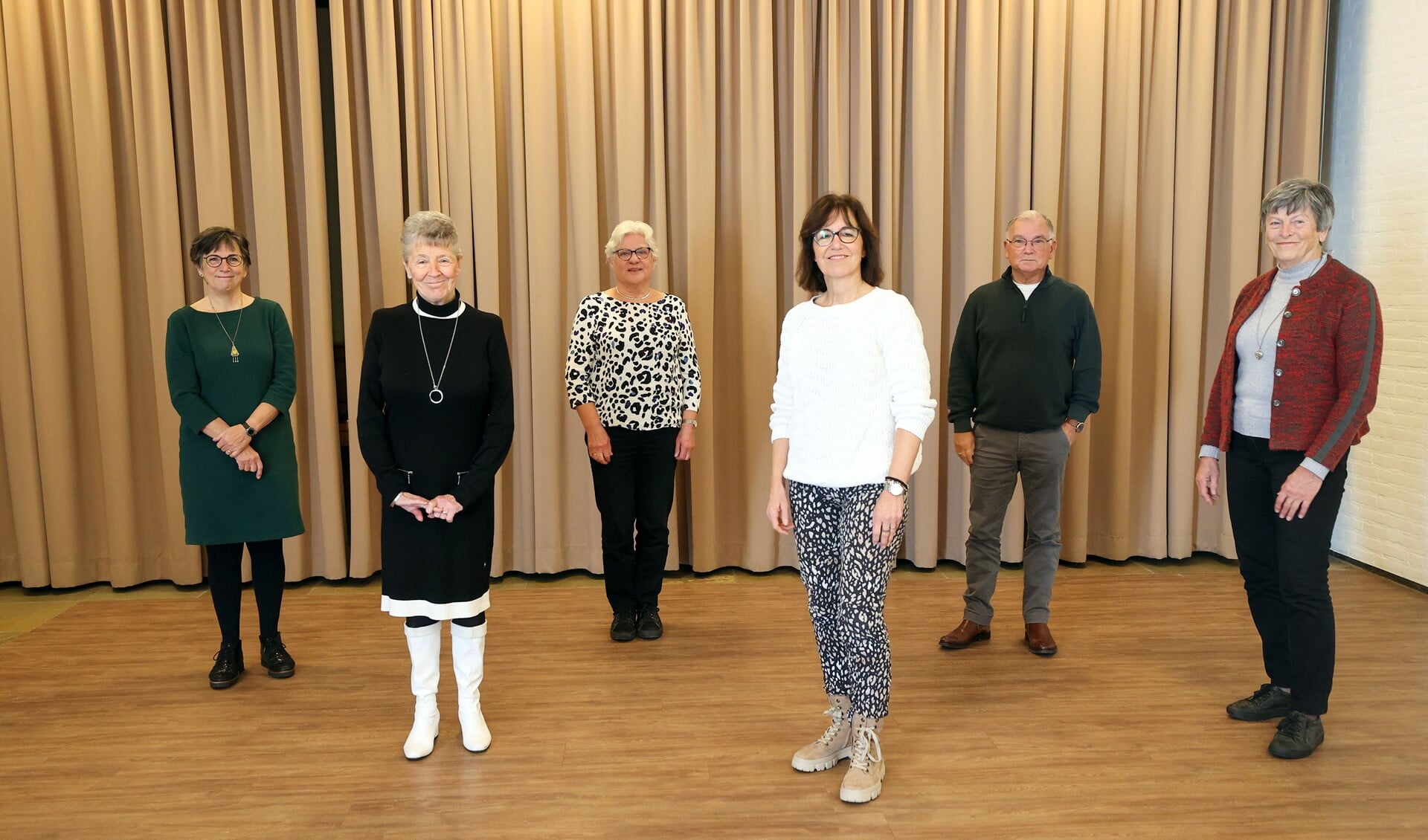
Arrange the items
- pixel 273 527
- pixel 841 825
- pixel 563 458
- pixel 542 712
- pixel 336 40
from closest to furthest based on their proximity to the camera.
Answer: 1. pixel 841 825
2. pixel 542 712
3. pixel 273 527
4. pixel 336 40
5. pixel 563 458

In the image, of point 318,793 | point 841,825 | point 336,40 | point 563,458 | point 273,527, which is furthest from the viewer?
point 563,458

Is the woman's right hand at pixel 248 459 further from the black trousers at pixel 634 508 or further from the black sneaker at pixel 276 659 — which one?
the black trousers at pixel 634 508

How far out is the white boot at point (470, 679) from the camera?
8.99 feet

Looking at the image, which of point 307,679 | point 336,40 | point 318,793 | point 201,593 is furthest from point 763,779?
point 336,40

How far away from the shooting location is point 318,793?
253 centimetres

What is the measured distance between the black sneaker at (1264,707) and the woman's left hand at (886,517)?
1402 millimetres

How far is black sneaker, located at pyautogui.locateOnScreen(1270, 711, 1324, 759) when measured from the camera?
265 cm

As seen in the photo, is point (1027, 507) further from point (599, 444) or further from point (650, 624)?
point (599, 444)

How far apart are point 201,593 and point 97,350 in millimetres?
1180

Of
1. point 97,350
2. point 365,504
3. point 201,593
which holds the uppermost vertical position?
point 97,350

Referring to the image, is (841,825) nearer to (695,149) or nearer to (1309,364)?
(1309,364)

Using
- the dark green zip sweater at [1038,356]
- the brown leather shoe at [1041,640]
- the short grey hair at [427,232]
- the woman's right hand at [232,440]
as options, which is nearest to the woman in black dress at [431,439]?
the short grey hair at [427,232]

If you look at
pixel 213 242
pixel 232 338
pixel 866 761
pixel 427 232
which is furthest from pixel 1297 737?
pixel 213 242

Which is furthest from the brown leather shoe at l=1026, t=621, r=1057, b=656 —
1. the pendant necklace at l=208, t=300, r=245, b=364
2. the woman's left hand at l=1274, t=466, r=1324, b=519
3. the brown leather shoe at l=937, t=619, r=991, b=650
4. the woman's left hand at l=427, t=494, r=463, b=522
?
the pendant necklace at l=208, t=300, r=245, b=364
